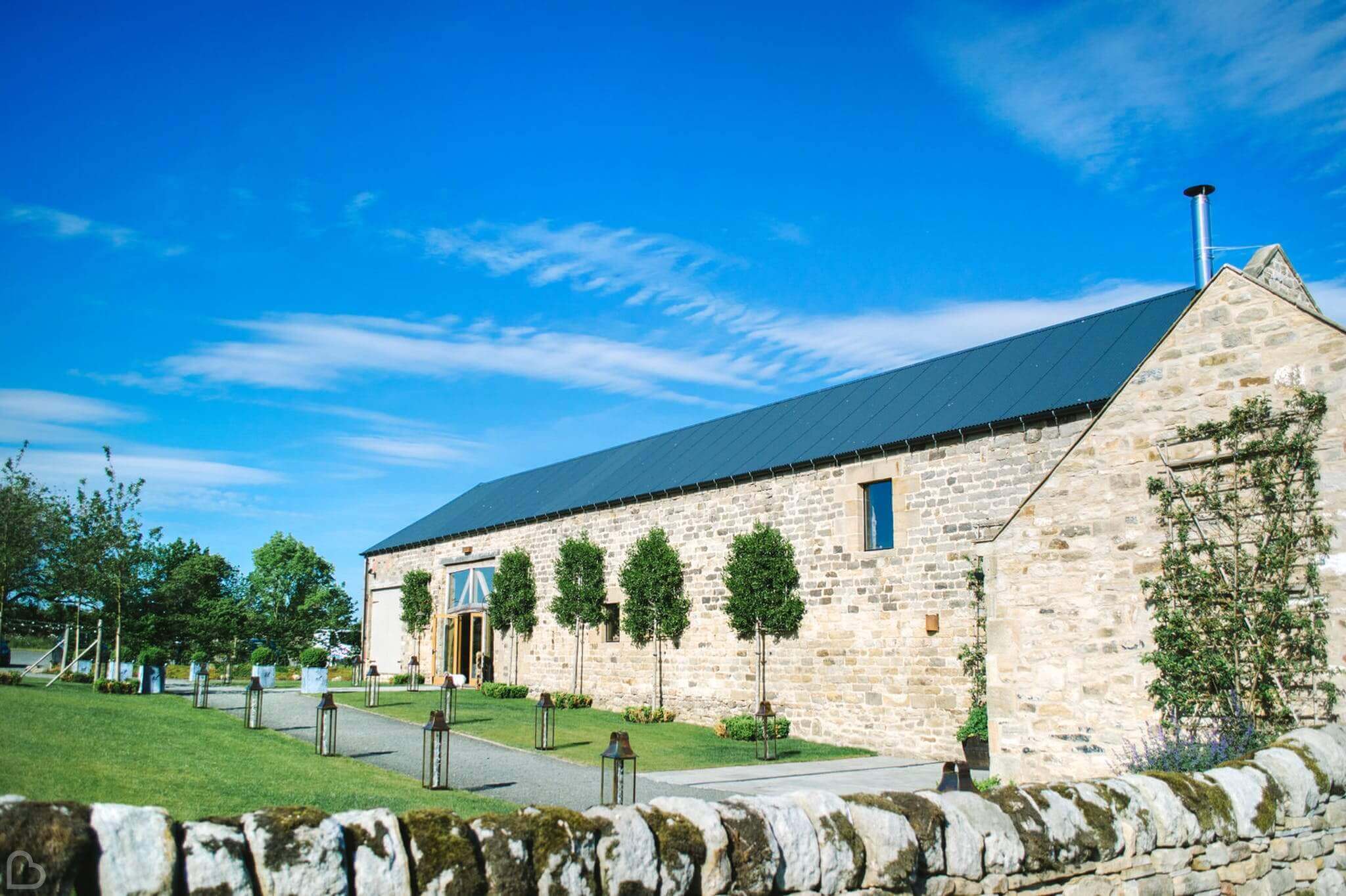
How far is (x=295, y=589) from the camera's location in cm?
6000

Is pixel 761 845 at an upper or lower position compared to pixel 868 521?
lower

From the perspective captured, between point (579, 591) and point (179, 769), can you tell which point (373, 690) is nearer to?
point (579, 591)

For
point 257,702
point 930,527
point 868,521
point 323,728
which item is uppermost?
point 868,521

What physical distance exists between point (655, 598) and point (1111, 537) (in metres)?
14.2

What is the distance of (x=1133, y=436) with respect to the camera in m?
10.2

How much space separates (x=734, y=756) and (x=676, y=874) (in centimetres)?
1346

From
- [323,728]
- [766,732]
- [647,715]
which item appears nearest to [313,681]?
[647,715]

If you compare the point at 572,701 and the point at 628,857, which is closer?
the point at 628,857

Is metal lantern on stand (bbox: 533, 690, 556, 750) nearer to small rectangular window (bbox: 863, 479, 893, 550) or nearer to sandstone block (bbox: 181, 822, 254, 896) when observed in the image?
small rectangular window (bbox: 863, 479, 893, 550)

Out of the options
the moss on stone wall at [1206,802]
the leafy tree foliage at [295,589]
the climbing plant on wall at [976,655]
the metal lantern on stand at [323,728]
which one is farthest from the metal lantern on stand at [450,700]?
the leafy tree foliage at [295,589]

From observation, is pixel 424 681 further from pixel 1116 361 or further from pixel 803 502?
pixel 1116 361

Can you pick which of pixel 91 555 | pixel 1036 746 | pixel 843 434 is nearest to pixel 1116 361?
pixel 843 434

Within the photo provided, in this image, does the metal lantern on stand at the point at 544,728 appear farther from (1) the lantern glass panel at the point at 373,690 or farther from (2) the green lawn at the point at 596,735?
(1) the lantern glass panel at the point at 373,690

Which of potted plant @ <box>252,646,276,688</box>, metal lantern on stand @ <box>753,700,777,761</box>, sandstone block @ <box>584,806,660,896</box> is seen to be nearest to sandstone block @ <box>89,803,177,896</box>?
sandstone block @ <box>584,806,660,896</box>
